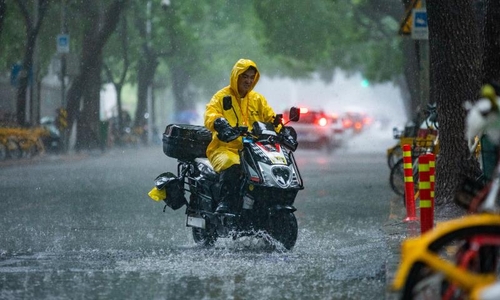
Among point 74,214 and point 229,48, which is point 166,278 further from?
point 229,48

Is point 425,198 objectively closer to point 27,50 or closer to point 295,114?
point 295,114

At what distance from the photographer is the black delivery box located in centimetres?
1134

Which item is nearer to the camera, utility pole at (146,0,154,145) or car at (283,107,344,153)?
car at (283,107,344,153)

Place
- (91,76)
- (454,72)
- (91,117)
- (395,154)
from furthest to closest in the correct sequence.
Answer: (91,117), (91,76), (395,154), (454,72)

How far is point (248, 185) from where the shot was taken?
35.4 feet

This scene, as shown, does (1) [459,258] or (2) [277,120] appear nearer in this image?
(1) [459,258]

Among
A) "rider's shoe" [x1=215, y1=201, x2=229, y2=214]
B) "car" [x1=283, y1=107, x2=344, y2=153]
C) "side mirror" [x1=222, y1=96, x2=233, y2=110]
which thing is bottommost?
"car" [x1=283, y1=107, x2=344, y2=153]

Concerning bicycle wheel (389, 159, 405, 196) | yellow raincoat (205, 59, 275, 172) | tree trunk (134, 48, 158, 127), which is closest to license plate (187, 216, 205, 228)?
yellow raincoat (205, 59, 275, 172)

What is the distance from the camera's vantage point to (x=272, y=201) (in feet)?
35.0

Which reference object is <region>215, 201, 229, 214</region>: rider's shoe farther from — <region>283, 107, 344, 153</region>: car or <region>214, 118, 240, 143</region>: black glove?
<region>283, 107, 344, 153</region>: car

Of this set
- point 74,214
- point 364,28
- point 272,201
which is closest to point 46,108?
point 364,28

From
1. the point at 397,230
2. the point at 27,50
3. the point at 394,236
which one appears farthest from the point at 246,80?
the point at 27,50

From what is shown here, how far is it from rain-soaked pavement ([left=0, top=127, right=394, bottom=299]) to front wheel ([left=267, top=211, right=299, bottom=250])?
0.31ft

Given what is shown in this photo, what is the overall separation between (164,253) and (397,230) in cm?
226
